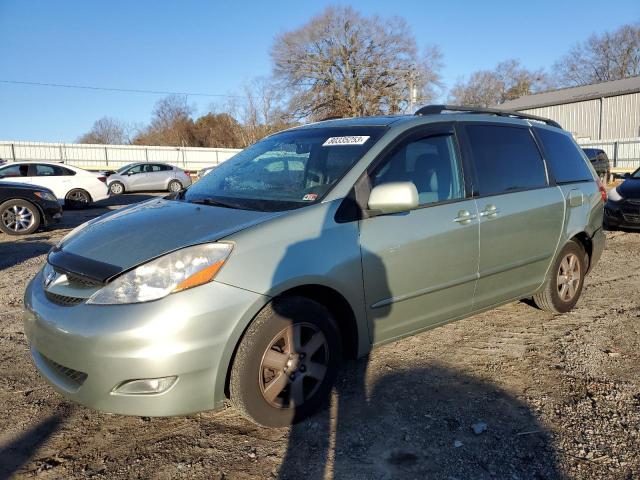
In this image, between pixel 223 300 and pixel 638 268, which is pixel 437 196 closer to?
pixel 223 300

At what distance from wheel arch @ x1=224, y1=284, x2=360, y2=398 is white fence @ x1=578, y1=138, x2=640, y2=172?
3078cm

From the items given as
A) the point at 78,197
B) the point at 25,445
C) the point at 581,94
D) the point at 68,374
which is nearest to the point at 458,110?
the point at 68,374

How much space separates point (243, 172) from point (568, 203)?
2840 millimetres

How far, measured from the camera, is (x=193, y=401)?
2508 millimetres

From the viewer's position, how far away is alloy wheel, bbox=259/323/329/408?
2730 millimetres

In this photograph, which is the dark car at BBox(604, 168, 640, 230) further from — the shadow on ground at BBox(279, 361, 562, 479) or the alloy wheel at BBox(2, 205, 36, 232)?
the alloy wheel at BBox(2, 205, 36, 232)

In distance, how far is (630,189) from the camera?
932cm

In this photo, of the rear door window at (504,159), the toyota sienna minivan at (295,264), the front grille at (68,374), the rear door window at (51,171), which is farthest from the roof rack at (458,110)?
the rear door window at (51,171)

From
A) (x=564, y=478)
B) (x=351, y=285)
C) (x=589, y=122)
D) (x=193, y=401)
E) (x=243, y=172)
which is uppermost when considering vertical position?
(x=589, y=122)

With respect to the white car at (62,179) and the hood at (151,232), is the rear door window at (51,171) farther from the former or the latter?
the hood at (151,232)

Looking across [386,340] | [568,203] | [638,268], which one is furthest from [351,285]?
[638,268]

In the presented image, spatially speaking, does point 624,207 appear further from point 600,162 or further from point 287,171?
point 600,162

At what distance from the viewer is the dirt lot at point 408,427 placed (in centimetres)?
252

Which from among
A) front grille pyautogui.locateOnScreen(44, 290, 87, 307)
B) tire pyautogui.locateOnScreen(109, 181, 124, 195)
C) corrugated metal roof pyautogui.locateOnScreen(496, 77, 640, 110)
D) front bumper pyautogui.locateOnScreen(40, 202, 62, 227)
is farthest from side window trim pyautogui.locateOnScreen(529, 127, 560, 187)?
corrugated metal roof pyautogui.locateOnScreen(496, 77, 640, 110)
